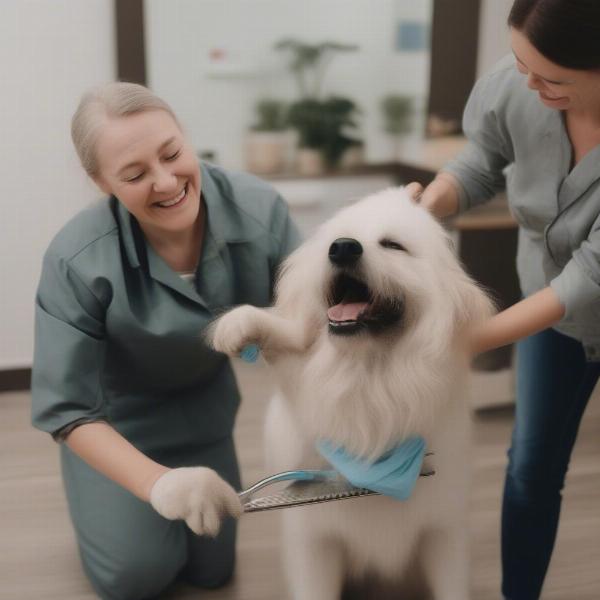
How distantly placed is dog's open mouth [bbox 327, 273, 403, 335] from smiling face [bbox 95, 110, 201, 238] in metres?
0.40

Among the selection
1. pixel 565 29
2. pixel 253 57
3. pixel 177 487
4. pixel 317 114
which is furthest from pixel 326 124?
pixel 177 487

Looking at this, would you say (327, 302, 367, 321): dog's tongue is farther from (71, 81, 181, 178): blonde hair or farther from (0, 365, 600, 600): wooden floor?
(0, 365, 600, 600): wooden floor

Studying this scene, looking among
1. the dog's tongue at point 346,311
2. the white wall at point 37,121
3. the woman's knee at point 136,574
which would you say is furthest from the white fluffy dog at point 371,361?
the white wall at point 37,121

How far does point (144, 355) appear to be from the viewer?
1.59m

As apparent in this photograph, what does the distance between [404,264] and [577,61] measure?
14.7 inches

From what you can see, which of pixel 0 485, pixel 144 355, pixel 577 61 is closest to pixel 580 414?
pixel 577 61

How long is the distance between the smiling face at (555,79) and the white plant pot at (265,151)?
80.8 inches

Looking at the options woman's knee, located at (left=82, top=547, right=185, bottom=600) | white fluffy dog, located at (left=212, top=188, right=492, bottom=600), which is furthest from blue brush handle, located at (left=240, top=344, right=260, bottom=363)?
woman's knee, located at (left=82, top=547, right=185, bottom=600)

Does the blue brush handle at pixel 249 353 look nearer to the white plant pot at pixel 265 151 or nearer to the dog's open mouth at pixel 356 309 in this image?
the dog's open mouth at pixel 356 309

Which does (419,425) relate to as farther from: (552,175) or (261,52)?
(261,52)

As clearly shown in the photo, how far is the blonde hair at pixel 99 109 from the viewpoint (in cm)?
139

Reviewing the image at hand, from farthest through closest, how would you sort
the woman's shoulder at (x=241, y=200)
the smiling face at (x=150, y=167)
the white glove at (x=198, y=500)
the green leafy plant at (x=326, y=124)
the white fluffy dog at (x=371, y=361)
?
the green leafy plant at (x=326, y=124) → the woman's shoulder at (x=241, y=200) → the smiling face at (x=150, y=167) → the white fluffy dog at (x=371, y=361) → the white glove at (x=198, y=500)

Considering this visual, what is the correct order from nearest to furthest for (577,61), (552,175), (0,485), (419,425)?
1. (577,61)
2. (419,425)
3. (552,175)
4. (0,485)

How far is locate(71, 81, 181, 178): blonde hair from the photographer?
139 cm
